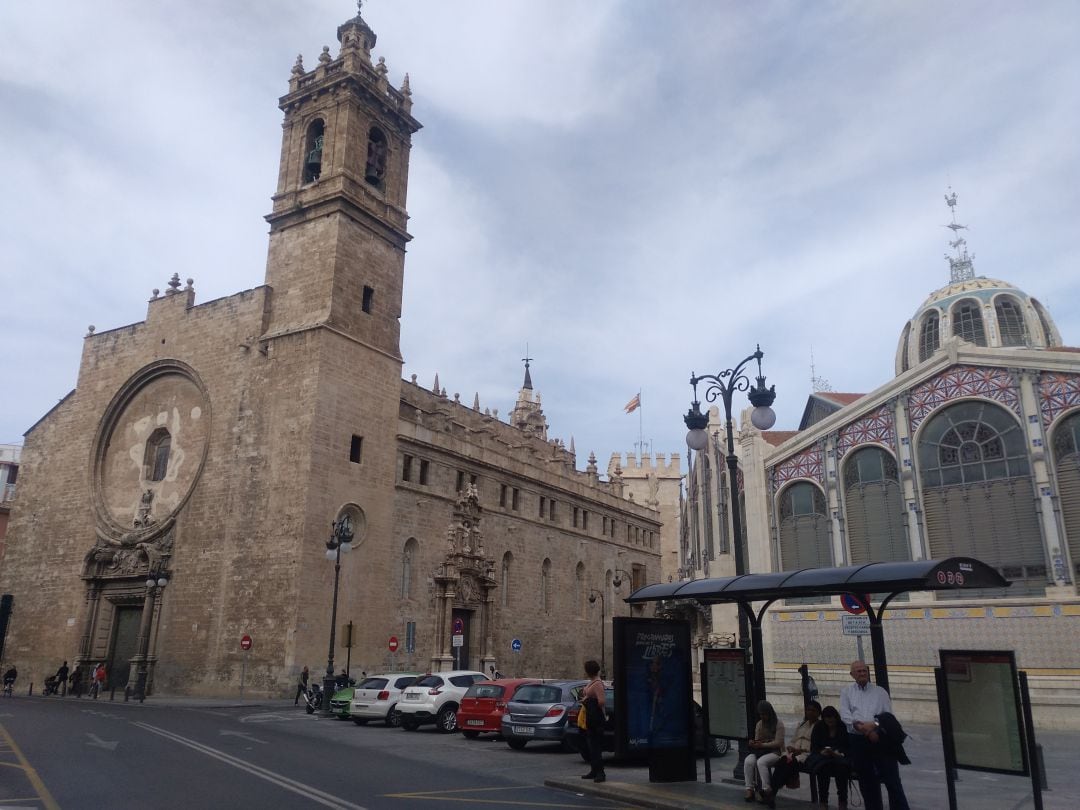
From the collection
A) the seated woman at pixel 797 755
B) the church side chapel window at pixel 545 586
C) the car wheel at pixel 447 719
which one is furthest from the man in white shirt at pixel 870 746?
the church side chapel window at pixel 545 586

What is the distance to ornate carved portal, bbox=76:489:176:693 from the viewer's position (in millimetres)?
31547

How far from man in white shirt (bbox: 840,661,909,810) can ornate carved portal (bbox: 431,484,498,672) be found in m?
26.6

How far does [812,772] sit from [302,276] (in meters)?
28.5

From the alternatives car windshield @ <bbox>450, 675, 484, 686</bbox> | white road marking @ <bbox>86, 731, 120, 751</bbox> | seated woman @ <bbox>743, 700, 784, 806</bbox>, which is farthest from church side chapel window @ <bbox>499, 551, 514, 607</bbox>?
seated woman @ <bbox>743, 700, 784, 806</bbox>

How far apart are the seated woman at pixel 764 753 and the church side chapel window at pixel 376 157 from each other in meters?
31.0

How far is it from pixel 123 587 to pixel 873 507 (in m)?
28.6

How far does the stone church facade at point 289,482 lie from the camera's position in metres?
29.2

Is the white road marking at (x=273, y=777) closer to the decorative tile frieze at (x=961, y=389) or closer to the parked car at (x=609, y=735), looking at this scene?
the parked car at (x=609, y=735)

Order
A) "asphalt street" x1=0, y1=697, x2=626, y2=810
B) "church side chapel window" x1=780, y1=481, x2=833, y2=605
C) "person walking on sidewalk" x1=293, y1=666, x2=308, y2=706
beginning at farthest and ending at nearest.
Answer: "person walking on sidewalk" x1=293, y1=666, x2=308, y2=706 < "church side chapel window" x1=780, y1=481, x2=833, y2=605 < "asphalt street" x1=0, y1=697, x2=626, y2=810

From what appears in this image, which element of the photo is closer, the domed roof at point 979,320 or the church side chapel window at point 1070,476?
the church side chapel window at point 1070,476

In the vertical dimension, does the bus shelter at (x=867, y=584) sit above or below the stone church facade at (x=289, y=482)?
below

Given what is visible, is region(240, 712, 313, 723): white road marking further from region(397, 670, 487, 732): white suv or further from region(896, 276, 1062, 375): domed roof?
region(896, 276, 1062, 375): domed roof

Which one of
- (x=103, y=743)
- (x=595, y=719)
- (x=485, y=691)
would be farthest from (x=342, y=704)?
(x=595, y=719)

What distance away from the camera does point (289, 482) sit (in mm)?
29078
